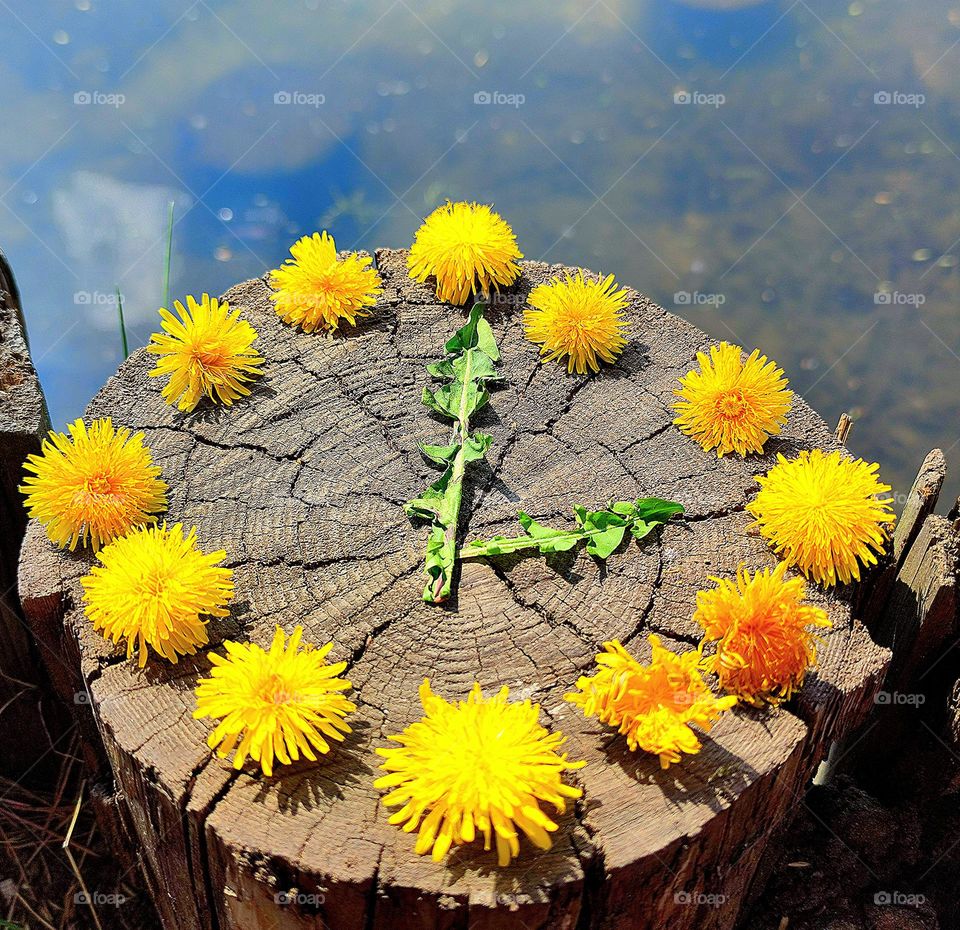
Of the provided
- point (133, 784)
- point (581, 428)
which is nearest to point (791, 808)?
point (581, 428)

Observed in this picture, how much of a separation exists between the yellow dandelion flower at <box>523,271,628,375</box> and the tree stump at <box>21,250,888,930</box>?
55 mm

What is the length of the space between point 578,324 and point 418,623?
1078 mm

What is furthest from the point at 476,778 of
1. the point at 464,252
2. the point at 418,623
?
the point at 464,252

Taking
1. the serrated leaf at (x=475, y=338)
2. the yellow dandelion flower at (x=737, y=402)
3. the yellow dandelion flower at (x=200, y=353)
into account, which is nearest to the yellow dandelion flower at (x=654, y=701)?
the yellow dandelion flower at (x=737, y=402)

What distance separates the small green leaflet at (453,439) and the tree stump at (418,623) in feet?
0.17

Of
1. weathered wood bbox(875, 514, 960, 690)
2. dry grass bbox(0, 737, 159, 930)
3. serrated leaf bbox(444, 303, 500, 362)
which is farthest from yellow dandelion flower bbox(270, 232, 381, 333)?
weathered wood bbox(875, 514, 960, 690)

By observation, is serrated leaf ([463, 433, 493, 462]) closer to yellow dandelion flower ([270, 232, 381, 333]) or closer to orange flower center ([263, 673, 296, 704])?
yellow dandelion flower ([270, 232, 381, 333])

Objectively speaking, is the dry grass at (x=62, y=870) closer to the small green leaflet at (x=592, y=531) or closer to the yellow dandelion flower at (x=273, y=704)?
the yellow dandelion flower at (x=273, y=704)

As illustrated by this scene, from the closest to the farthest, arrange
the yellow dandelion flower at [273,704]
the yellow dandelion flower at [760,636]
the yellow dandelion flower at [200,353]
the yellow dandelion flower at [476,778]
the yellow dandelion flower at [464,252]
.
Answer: the yellow dandelion flower at [476,778], the yellow dandelion flower at [273,704], the yellow dandelion flower at [760,636], the yellow dandelion flower at [200,353], the yellow dandelion flower at [464,252]

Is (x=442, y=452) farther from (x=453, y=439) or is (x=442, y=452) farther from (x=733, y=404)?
(x=733, y=404)

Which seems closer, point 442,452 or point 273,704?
point 273,704

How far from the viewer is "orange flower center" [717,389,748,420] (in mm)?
2777

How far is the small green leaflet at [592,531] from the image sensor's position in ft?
8.15

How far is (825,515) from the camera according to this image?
2.48 metres
